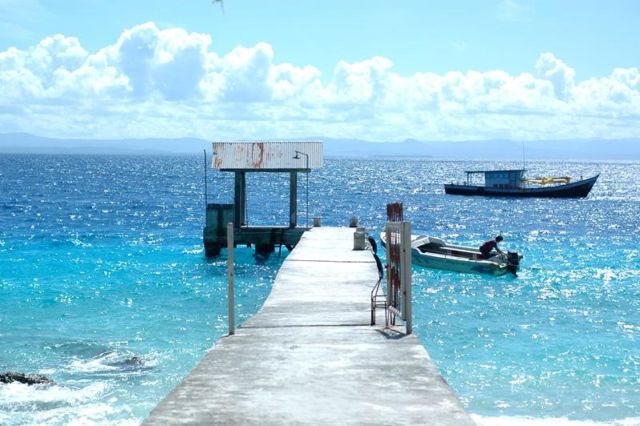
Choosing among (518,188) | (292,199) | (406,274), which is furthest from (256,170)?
(518,188)

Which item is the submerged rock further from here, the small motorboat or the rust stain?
the rust stain

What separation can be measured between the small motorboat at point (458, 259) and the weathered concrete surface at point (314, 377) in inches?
730

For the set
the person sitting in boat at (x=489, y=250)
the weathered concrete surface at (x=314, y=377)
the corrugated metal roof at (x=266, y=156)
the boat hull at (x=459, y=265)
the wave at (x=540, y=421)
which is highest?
the corrugated metal roof at (x=266, y=156)

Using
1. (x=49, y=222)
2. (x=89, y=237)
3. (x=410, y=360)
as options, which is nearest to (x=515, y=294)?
(x=410, y=360)

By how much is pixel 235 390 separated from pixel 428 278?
77.4 feet

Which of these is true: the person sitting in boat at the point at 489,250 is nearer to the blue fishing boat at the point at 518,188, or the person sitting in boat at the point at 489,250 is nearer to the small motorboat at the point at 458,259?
the small motorboat at the point at 458,259

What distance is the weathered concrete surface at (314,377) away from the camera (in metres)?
8.16

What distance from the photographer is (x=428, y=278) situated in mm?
32031

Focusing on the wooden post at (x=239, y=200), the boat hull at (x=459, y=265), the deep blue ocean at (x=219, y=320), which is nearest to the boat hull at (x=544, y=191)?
the deep blue ocean at (x=219, y=320)

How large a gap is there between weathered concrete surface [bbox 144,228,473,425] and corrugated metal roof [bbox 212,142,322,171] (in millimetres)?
19580

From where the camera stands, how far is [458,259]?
32750 mm

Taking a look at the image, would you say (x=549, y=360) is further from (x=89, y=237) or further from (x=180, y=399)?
(x=89, y=237)

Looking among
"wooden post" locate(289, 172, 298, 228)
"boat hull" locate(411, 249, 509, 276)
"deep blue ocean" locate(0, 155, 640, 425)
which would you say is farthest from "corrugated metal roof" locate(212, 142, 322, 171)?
"boat hull" locate(411, 249, 509, 276)

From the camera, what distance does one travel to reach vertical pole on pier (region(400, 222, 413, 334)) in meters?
11.1
